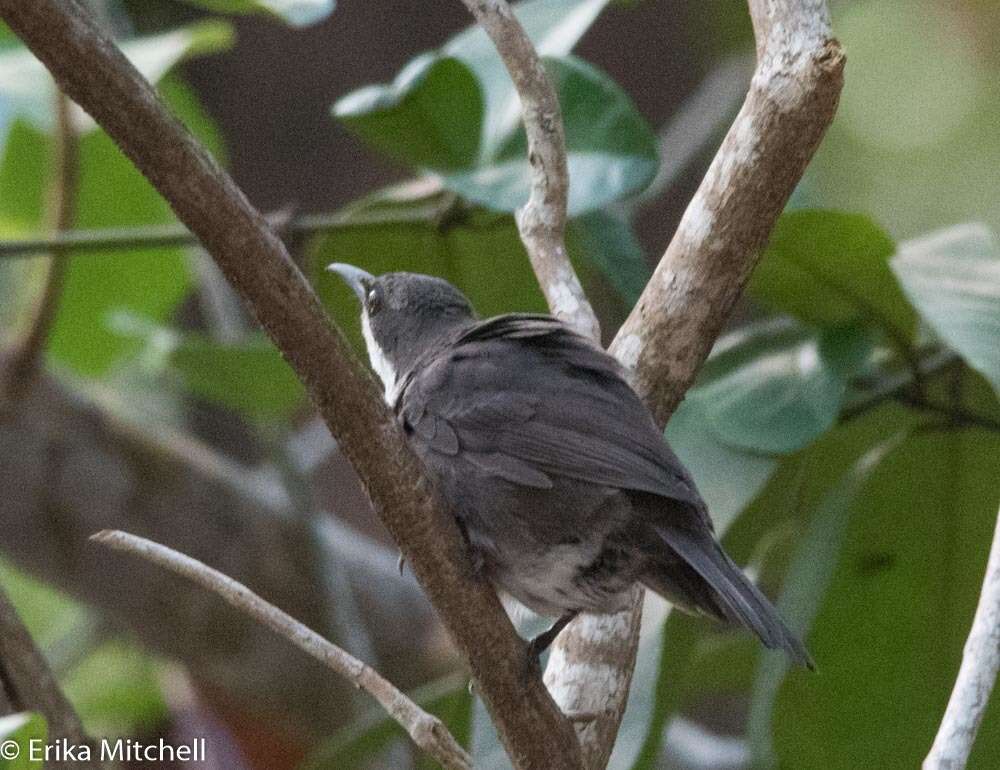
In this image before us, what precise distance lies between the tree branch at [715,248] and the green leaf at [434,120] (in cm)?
98

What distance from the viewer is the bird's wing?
8.75 ft

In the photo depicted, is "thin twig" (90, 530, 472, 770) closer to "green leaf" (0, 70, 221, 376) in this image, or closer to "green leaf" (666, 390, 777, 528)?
"green leaf" (666, 390, 777, 528)

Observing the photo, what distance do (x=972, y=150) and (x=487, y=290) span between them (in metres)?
5.34

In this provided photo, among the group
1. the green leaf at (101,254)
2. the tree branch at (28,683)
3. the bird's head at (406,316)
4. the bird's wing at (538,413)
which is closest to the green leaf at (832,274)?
the bird's head at (406,316)

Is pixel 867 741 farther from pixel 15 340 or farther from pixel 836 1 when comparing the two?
pixel 836 1

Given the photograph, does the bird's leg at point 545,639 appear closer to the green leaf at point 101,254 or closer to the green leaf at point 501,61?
the green leaf at point 501,61

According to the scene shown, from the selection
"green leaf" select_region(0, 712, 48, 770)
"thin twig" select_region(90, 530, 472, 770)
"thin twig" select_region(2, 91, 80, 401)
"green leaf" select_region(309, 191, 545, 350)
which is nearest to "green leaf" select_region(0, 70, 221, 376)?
"thin twig" select_region(2, 91, 80, 401)

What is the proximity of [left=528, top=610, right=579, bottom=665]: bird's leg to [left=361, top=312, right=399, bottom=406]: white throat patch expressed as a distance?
810 millimetres

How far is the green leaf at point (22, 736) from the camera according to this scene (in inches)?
80.8

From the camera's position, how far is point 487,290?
4.01 metres

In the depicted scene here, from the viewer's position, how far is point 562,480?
9.02ft

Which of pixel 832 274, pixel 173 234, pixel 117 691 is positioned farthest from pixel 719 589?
pixel 117 691

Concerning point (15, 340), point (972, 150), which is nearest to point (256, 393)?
point (15, 340)

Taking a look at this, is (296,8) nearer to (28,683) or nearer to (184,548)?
Answer: (28,683)
